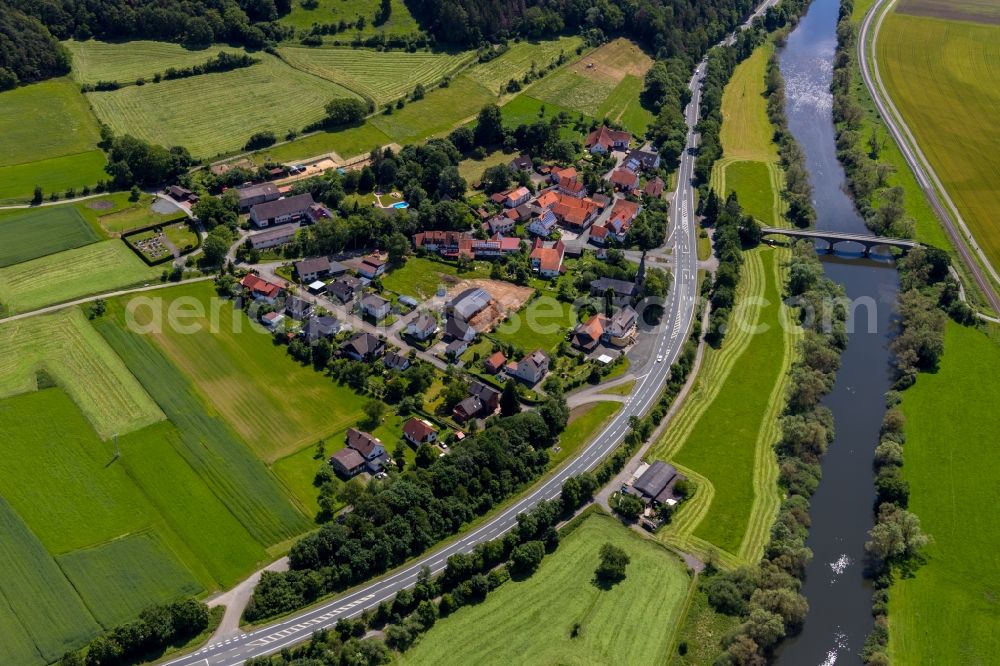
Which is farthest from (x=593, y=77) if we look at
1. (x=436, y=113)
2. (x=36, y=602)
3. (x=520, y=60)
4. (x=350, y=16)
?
(x=36, y=602)

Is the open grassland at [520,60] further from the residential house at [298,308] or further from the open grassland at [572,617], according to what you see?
the open grassland at [572,617]

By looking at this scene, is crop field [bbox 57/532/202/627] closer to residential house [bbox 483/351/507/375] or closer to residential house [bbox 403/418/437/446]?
residential house [bbox 403/418/437/446]

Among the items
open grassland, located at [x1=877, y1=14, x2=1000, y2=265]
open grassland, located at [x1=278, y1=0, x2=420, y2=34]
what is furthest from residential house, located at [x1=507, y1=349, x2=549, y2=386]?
open grassland, located at [x1=278, y1=0, x2=420, y2=34]

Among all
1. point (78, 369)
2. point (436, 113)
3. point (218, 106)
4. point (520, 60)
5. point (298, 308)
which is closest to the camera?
point (78, 369)

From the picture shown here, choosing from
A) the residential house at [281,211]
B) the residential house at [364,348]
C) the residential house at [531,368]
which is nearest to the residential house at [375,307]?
the residential house at [364,348]

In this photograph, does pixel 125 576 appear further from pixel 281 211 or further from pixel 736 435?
pixel 281 211

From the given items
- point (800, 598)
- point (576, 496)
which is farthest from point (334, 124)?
point (800, 598)
